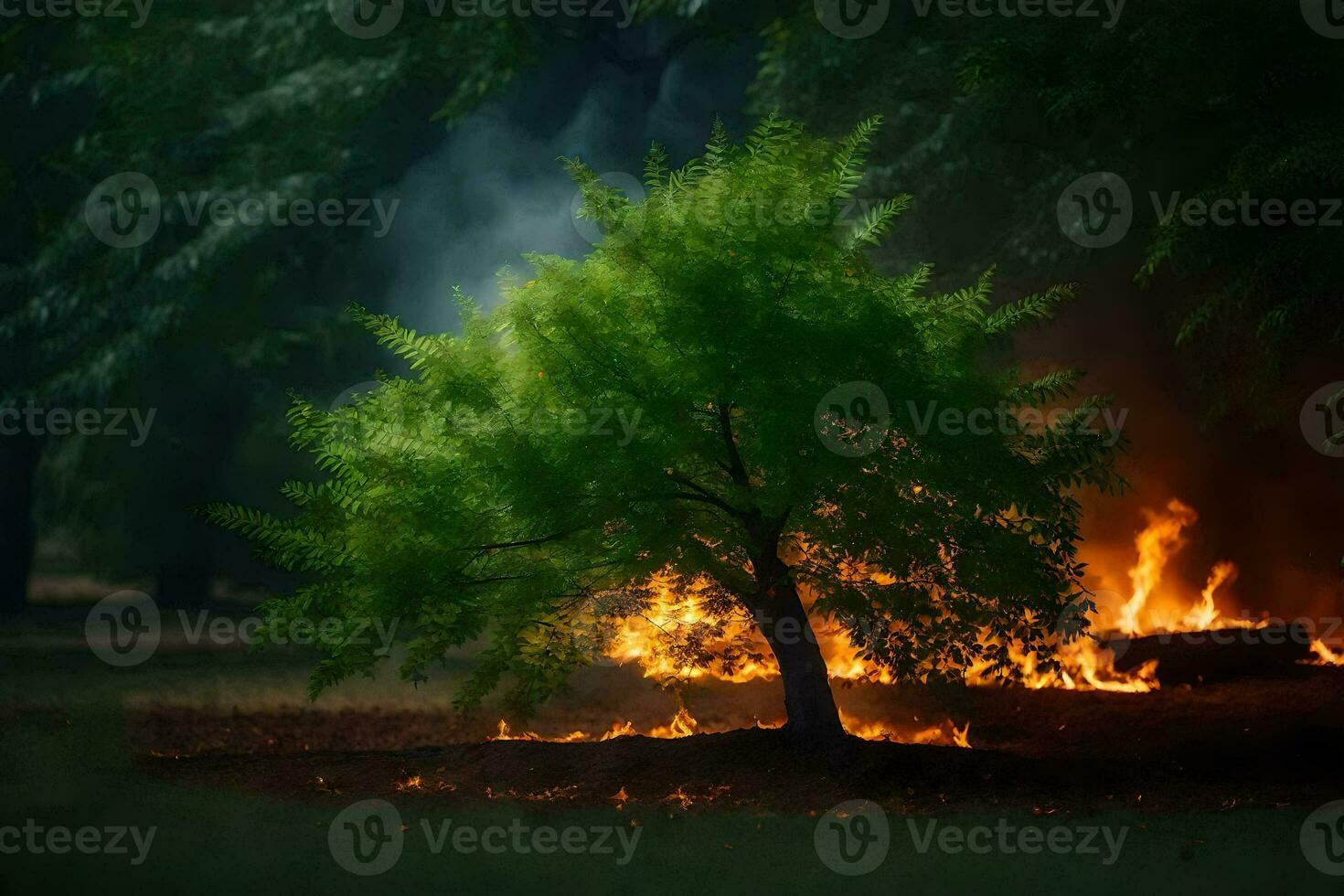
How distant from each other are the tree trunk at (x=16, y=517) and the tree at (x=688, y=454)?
11.2m

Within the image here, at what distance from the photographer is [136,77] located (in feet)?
57.0

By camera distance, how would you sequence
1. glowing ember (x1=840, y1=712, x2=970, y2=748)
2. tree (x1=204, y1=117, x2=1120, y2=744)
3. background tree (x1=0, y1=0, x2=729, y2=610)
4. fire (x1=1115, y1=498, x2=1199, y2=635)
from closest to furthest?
tree (x1=204, y1=117, x2=1120, y2=744) < glowing ember (x1=840, y1=712, x2=970, y2=748) < fire (x1=1115, y1=498, x2=1199, y2=635) < background tree (x1=0, y1=0, x2=729, y2=610)

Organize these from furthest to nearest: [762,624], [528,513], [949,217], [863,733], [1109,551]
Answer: [1109,551] → [949,217] → [863,733] → [762,624] → [528,513]

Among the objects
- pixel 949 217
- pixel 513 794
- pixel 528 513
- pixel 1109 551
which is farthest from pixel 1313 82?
pixel 513 794

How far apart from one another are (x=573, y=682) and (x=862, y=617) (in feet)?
18.2

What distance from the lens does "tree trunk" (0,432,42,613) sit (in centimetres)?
1898

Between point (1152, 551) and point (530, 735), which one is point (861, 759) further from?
point (1152, 551)

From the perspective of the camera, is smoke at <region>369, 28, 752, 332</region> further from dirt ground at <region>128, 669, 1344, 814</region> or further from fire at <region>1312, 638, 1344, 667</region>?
fire at <region>1312, 638, 1344, 667</region>

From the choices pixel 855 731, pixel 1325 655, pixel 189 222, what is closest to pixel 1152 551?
pixel 1325 655

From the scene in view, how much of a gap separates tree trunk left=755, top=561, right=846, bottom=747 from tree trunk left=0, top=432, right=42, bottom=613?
1320 centimetres

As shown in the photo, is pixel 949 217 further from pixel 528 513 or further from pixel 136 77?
pixel 136 77

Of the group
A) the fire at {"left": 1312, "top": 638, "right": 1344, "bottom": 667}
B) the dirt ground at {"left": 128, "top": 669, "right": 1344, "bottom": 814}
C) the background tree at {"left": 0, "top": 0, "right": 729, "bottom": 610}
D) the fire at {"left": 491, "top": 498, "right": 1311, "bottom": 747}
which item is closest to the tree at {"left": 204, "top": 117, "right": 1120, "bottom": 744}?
the fire at {"left": 491, "top": 498, "right": 1311, "bottom": 747}

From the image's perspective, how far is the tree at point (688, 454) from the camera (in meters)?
8.73

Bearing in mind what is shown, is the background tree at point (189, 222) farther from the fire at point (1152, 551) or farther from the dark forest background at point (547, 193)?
the fire at point (1152, 551)
